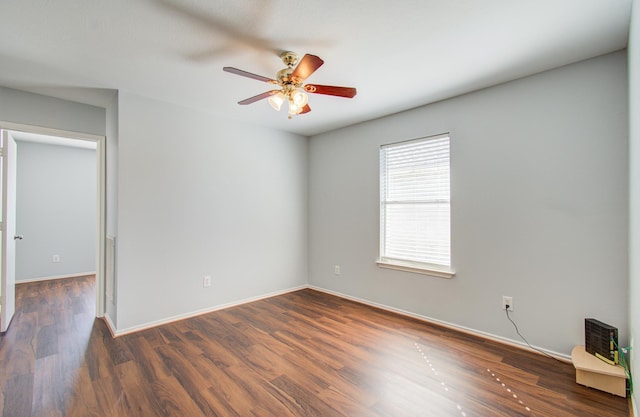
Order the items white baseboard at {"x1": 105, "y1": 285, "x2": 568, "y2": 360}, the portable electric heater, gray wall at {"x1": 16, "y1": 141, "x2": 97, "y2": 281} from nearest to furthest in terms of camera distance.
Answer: the portable electric heater
white baseboard at {"x1": 105, "y1": 285, "x2": 568, "y2": 360}
gray wall at {"x1": 16, "y1": 141, "x2": 97, "y2": 281}

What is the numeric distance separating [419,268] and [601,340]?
1530 mm

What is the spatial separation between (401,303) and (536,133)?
222 cm

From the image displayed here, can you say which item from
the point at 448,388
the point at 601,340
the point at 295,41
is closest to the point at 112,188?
the point at 295,41

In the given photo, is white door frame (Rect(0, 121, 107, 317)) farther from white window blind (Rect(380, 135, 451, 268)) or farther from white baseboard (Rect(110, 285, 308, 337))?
white window blind (Rect(380, 135, 451, 268))

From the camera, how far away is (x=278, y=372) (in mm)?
2225

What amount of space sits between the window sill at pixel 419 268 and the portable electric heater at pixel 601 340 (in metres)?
1.08

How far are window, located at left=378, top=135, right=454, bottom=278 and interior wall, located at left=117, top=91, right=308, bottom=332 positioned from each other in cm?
151

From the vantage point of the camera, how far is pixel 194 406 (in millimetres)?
1834

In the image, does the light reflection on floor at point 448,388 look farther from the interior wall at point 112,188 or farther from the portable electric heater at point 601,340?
the interior wall at point 112,188

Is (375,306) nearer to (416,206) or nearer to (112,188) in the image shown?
(416,206)

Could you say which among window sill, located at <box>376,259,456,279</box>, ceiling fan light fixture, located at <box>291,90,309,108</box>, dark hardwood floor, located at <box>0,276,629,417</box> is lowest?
dark hardwood floor, located at <box>0,276,629,417</box>

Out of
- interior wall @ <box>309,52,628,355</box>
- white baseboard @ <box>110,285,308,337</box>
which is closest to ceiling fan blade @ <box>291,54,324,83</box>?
Answer: interior wall @ <box>309,52,628,355</box>

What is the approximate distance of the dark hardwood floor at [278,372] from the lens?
1820 millimetres

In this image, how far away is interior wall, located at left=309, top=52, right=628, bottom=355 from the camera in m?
2.20
